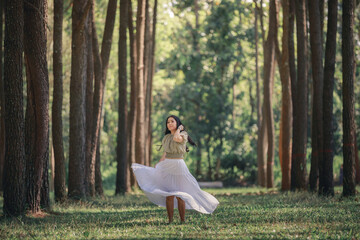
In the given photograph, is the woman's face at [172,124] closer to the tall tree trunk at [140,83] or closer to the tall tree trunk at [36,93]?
the tall tree trunk at [36,93]

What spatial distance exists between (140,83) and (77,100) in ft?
27.6

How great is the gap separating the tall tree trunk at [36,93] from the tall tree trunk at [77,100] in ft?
12.8

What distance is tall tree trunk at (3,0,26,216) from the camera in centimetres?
1180

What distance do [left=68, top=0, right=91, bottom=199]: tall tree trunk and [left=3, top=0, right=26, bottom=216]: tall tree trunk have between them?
483cm

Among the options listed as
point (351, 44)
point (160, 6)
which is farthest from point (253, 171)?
point (351, 44)

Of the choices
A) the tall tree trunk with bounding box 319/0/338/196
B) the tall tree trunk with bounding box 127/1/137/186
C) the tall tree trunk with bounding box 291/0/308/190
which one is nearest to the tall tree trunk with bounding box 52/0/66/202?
the tall tree trunk with bounding box 319/0/338/196

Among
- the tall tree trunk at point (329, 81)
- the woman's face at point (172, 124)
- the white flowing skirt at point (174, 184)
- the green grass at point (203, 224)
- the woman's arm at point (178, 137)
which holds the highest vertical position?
the tall tree trunk at point (329, 81)

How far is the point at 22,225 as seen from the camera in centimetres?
1096

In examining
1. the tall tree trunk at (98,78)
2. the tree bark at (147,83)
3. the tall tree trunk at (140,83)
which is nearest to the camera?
the tall tree trunk at (98,78)

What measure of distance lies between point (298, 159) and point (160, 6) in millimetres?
20080

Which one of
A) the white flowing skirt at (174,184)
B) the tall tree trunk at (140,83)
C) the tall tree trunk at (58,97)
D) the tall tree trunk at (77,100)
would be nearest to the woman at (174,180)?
the white flowing skirt at (174,184)

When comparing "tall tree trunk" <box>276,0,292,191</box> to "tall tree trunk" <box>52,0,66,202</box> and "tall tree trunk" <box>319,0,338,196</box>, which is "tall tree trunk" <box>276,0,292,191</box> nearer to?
"tall tree trunk" <box>319,0,338,196</box>

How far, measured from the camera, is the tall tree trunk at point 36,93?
12.6m

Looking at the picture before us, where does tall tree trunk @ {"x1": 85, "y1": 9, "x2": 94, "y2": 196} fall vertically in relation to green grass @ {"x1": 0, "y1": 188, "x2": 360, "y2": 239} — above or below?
above
